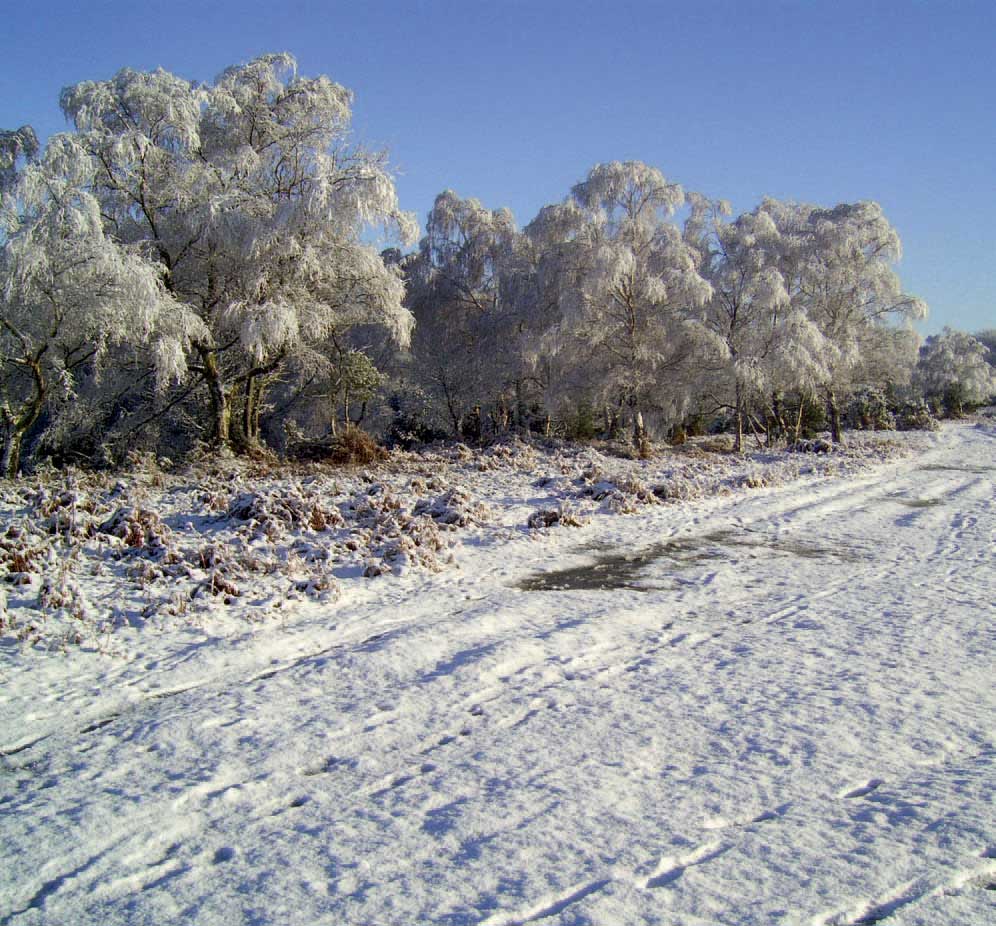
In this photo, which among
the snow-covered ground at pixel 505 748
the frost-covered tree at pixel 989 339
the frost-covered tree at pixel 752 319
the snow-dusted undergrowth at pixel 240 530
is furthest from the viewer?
the frost-covered tree at pixel 989 339

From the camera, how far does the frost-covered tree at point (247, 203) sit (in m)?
15.2

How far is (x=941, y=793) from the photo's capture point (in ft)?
11.0

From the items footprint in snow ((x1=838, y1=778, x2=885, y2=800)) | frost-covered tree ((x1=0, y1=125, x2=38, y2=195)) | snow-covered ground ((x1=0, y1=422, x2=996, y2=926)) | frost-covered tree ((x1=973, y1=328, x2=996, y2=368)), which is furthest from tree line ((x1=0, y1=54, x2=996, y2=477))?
frost-covered tree ((x1=973, y1=328, x2=996, y2=368))

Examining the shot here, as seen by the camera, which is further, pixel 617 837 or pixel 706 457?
pixel 706 457

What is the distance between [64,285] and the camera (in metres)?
12.7

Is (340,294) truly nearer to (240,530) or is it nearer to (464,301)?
(464,301)

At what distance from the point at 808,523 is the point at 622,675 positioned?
7.63 m

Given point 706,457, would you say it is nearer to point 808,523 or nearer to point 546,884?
point 808,523

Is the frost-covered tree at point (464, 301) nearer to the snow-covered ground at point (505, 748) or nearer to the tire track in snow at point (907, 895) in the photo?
the snow-covered ground at point (505, 748)

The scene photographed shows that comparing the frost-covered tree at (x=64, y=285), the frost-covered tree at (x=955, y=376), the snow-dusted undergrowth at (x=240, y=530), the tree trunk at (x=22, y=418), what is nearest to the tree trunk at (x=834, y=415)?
the snow-dusted undergrowth at (x=240, y=530)

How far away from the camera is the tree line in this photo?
13.7m

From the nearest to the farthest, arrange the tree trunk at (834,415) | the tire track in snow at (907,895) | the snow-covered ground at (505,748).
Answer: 1. the tire track in snow at (907,895)
2. the snow-covered ground at (505,748)
3. the tree trunk at (834,415)

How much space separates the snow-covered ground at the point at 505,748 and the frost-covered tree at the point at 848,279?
21.2 m

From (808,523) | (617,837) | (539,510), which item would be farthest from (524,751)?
(808,523)
